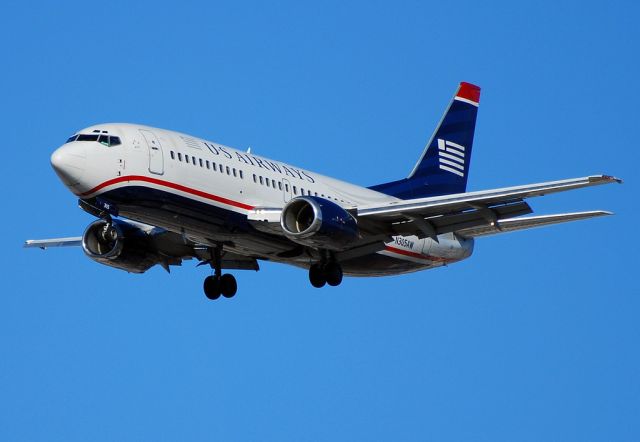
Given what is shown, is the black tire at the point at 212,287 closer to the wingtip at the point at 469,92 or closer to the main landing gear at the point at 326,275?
the main landing gear at the point at 326,275

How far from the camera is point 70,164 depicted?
38688mm

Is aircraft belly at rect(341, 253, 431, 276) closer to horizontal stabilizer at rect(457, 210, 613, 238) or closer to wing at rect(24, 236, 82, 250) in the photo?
horizontal stabilizer at rect(457, 210, 613, 238)

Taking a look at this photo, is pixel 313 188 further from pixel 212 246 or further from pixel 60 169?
pixel 60 169

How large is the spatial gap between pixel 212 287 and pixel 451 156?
13.3 meters

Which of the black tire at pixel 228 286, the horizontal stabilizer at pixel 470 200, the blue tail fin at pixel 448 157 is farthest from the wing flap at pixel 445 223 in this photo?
the black tire at pixel 228 286

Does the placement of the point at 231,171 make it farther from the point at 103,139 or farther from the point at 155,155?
the point at 103,139

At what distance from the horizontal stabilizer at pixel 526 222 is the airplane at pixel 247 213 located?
47 mm

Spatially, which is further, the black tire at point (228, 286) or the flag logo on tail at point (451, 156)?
the flag logo on tail at point (451, 156)

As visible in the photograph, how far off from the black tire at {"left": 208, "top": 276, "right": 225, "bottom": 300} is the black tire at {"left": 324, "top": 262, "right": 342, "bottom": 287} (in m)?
4.33

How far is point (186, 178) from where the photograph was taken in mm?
40031

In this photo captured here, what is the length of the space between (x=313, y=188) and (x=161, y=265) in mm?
6876

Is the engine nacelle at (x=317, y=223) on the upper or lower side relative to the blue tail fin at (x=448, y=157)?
lower

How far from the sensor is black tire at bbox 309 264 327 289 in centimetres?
4406

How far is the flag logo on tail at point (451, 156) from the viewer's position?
174 feet
